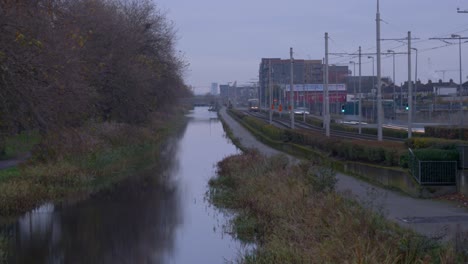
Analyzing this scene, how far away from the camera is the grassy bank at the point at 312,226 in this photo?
10.5m

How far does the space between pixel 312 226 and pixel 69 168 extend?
57.0ft

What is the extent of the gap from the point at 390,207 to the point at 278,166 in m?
7.69

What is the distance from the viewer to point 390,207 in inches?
752

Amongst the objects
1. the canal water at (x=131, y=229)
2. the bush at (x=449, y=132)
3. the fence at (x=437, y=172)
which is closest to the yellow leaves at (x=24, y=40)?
the canal water at (x=131, y=229)

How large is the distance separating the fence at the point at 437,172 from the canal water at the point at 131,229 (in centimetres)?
595

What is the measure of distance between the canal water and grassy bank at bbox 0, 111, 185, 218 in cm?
83

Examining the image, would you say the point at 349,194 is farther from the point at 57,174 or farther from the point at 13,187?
the point at 57,174

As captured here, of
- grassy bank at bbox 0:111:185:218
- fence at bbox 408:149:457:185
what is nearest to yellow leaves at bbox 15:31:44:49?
grassy bank at bbox 0:111:185:218

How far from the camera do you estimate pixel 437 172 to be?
878 inches

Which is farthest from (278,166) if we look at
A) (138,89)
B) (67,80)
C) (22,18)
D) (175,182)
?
(138,89)

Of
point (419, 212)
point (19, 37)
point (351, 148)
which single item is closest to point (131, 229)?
point (419, 212)

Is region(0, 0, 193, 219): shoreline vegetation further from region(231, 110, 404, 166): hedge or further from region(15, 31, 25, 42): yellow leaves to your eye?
region(231, 110, 404, 166): hedge

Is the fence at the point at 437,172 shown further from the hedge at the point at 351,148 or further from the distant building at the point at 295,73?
the distant building at the point at 295,73

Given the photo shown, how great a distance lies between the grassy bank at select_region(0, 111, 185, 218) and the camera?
54.7 ft
